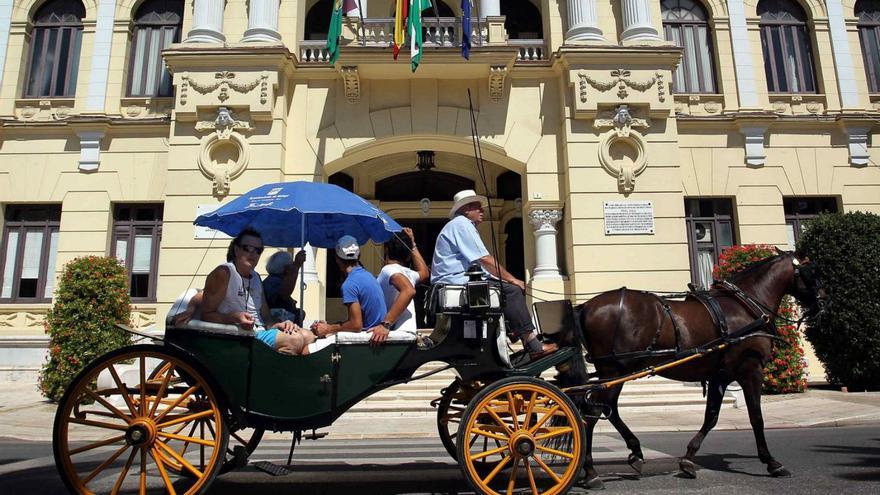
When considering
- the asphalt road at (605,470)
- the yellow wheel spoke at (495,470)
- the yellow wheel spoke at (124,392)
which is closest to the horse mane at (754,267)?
the asphalt road at (605,470)

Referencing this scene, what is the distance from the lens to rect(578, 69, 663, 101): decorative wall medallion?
41.2ft

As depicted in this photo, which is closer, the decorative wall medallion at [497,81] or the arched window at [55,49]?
the decorative wall medallion at [497,81]

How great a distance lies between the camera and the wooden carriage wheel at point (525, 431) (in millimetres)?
3684

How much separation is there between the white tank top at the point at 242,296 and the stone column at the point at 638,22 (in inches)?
440

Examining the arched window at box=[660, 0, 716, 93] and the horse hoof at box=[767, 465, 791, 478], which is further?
the arched window at box=[660, 0, 716, 93]

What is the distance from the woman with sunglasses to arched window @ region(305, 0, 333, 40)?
485 inches

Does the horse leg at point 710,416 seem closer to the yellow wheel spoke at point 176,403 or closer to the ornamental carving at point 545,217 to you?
the yellow wheel spoke at point 176,403

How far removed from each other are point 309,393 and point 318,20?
546 inches

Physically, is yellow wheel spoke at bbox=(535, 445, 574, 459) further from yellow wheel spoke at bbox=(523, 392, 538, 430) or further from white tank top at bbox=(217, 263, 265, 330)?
white tank top at bbox=(217, 263, 265, 330)

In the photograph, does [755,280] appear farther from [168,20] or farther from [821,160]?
[168,20]

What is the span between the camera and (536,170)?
513 inches

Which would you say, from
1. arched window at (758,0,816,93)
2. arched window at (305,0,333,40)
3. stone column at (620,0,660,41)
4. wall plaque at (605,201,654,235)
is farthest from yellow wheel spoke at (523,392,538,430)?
arched window at (758,0,816,93)

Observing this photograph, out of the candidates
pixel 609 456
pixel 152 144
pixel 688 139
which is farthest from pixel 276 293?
pixel 688 139

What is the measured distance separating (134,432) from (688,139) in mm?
13677
